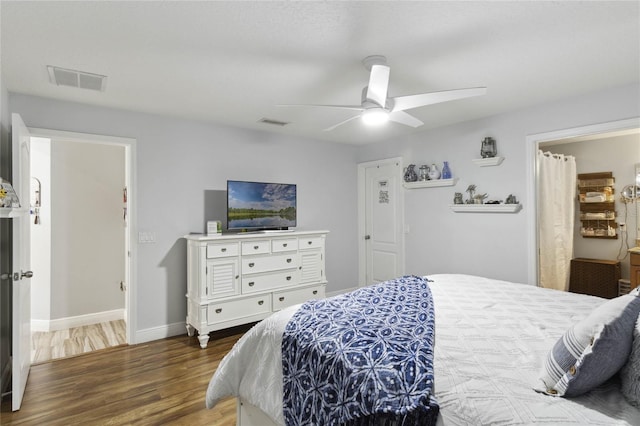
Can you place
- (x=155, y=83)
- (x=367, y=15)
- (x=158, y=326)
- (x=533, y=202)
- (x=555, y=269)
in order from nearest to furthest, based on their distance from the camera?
(x=367, y=15), (x=155, y=83), (x=533, y=202), (x=158, y=326), (x=555, y=269)

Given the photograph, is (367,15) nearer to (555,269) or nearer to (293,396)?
(293,396)

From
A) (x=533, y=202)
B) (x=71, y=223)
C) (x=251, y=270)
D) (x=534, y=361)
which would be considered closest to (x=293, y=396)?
(x=534, y=361)

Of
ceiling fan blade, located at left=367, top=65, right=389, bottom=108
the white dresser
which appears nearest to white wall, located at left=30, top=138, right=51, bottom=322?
the white dresser

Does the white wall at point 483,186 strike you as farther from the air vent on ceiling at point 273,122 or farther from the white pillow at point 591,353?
the white pillow at point 591,353

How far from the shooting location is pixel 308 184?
491cm

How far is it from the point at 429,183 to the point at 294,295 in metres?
2.18

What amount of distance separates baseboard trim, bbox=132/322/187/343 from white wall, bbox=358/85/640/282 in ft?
9.67

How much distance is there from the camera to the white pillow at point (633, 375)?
1074mm

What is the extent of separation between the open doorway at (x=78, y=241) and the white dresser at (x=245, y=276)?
947mm

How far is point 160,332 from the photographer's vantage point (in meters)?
3.71

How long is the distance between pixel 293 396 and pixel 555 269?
428 cm

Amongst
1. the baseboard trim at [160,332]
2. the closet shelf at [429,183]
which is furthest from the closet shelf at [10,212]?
the closet shelf at [429,183]

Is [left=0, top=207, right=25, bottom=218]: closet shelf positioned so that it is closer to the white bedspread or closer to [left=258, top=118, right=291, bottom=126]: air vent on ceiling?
[left=258, top=118, right=291, bottom=126]: air vent on ceiling

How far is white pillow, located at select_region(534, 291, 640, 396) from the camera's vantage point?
1104mm
